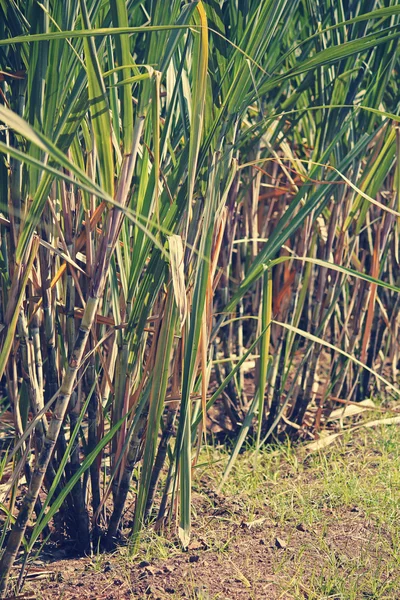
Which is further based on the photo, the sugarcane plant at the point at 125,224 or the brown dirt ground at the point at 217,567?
the brown dirt ground at the point at 217,567

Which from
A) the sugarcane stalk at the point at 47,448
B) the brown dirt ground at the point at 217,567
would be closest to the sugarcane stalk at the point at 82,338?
the sugarcane stalk at the point at 47,448

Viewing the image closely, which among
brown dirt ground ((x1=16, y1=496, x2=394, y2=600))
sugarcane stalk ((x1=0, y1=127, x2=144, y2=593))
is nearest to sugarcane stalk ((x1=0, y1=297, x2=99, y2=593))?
sugarcane stalk ((x1=0, y1=127, x2=144, y2=593))

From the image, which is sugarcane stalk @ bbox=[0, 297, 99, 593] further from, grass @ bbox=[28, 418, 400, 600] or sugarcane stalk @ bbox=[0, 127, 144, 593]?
grass @ bbox=[28, 418, 400, 600]

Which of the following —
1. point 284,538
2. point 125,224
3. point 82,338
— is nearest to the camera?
point 82,338

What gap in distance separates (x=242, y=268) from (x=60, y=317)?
A: 75cm

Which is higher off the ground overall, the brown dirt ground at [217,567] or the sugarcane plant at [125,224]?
the sugarcane plant at [125,224]

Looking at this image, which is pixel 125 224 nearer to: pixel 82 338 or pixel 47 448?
pixel 82 338

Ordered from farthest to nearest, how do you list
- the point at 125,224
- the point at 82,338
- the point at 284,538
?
the point at 284,538 → the point at 125,224 → the point at 82,338

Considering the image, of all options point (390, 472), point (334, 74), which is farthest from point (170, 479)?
point (334, 74)

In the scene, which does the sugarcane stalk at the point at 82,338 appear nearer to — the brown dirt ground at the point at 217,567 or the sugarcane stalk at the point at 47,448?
the sugarcane stalk at the point at 47,448

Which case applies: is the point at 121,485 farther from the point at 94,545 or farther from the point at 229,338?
the point at 229,338

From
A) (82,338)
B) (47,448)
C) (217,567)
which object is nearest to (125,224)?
(82,338)

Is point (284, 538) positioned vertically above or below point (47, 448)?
below

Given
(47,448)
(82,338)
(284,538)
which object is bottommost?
(284,538)
